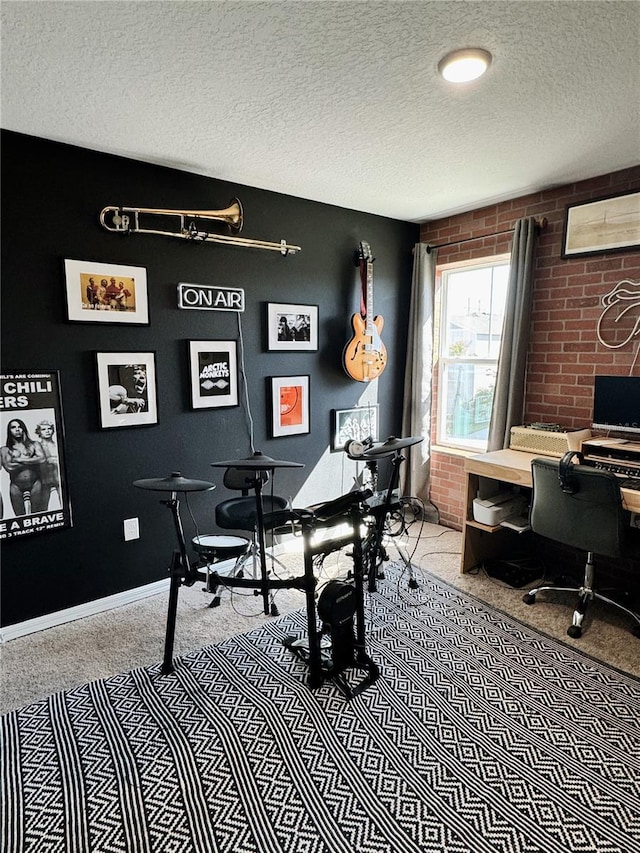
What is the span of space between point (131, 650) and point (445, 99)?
2796 mm

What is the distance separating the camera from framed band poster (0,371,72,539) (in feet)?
7.35

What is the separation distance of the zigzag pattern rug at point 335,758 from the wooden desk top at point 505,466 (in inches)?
34.8

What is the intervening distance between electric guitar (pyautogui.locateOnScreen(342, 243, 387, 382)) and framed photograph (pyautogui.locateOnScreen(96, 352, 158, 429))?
1.38m

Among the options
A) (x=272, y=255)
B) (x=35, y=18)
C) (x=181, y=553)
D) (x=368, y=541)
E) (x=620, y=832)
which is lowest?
(x=620, y=832)

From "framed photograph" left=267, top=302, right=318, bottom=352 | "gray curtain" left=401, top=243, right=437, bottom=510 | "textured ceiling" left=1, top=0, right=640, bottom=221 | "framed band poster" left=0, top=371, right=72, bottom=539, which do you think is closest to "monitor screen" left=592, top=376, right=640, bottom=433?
"textured ceiling" left=1, top=0, right=640, bottom=221

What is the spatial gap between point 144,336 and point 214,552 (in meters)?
1.26

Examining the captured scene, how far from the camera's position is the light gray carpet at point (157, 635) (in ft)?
6.84

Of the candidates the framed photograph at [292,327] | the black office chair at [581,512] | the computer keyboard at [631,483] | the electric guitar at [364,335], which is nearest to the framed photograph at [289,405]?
the framed photograph at [292,327]

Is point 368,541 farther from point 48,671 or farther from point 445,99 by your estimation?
point 445,99

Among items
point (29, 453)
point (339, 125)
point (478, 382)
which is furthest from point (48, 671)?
point (478, 382)

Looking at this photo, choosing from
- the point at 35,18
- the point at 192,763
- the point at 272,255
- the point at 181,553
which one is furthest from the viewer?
the point at 272,255

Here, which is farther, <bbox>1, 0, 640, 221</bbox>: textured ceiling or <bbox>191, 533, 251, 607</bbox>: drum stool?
<bbox>191, 533, 251, 607</bbox>: drum stool

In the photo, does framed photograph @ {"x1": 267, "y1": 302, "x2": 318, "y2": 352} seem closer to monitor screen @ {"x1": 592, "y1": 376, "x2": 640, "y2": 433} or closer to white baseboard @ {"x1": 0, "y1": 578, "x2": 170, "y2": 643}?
white baseboard @ {"x1": 0, "y1": 578, "x2": 170, "y2": 643}

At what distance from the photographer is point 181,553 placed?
201 centimetres
